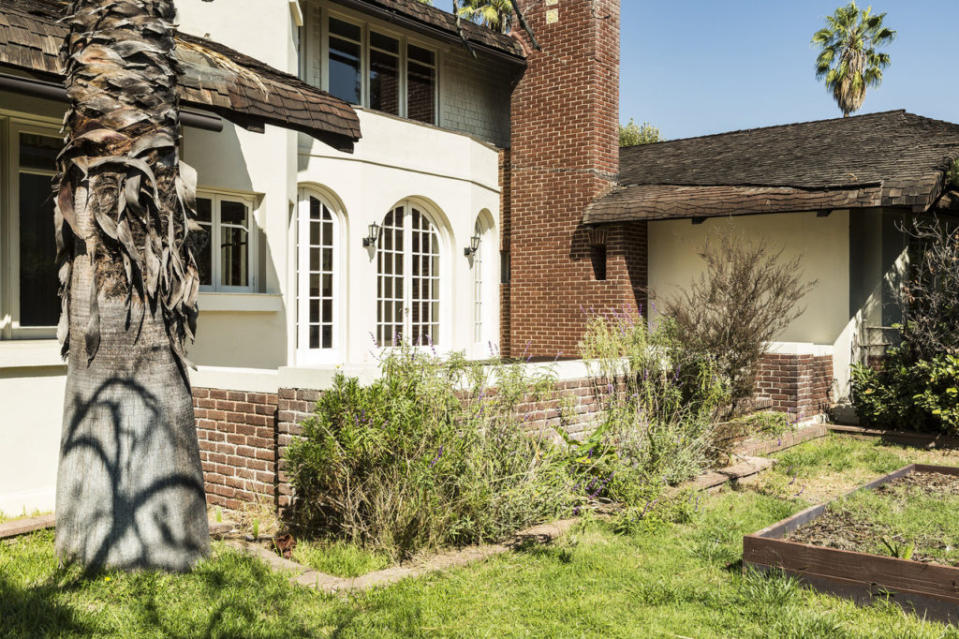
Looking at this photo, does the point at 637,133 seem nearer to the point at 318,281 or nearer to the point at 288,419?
the point at 318,281

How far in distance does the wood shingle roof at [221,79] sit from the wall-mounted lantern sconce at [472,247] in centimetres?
613

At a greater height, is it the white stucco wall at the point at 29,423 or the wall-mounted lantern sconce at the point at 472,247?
the wall-mounted lantern sconce at the point at 472,247

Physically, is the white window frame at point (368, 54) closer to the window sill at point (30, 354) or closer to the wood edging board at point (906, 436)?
the window sill at point (30, 354)

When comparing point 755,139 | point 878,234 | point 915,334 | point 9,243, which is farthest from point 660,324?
point 755,139

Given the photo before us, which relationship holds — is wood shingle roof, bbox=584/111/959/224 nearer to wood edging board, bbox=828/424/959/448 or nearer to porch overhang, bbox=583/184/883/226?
porch overhang, bbox=583/184/883/226

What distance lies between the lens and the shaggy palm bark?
4.69m

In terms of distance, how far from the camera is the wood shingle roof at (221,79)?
6020mm

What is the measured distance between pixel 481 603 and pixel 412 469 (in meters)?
1.12

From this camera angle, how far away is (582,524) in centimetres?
585

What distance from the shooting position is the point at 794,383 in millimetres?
10891

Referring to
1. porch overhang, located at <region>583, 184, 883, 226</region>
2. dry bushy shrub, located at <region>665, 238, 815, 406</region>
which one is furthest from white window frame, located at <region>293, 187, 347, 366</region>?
dry bushy shrub, located at <region>665, 238, 815, 406</region>

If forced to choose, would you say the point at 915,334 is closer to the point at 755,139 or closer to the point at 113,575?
the point at 755,139

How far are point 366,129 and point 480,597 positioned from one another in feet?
30.9

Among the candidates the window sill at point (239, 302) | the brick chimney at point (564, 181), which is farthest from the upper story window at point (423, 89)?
the window sill at point (239, 302)
